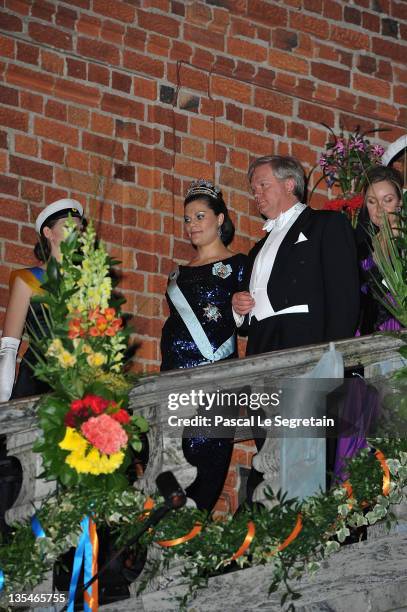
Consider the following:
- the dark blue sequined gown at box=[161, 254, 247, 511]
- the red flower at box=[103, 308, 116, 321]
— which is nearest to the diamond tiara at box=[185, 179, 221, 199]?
the dark blue sequined gown at box=[161, 254, 247, 511]

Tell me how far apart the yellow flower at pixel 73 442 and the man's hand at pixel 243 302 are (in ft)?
4.81

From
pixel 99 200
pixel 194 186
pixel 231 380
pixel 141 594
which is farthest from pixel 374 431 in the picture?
pixel 99 200

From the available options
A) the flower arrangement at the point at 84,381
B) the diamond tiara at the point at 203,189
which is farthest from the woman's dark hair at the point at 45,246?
the flower arrangement at the point at 84,381

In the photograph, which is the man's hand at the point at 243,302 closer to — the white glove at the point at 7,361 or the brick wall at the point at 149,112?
the white glove at the point at 7,361

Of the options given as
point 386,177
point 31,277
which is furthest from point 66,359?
point 386,177

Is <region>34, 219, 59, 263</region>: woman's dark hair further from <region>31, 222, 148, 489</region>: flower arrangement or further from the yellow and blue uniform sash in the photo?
<region>31, 222, 148, 489</region>: flower arrangement

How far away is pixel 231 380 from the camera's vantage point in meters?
6.61

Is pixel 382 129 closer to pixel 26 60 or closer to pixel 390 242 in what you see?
pixel 26 60

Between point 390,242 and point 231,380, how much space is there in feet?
3.08

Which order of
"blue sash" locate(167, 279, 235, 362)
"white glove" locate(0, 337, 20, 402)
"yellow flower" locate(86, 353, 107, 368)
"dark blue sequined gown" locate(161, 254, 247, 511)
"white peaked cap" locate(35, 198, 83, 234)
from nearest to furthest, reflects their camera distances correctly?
1. "yellow flower" locate(86, 353, 107, 368)
2. "white glove" locate(0, 337, 20, 402)
3. "dark blue sequined gown" locate(161, 254, 247, 511)
4. "blue sash" locate(167, 279, 235, 362)
5. "white peaked cap" locate(35, 198, 83, 234)

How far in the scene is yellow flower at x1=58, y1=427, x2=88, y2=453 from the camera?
6.21m

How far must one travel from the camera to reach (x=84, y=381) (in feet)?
20.9

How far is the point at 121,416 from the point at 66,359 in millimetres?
308
